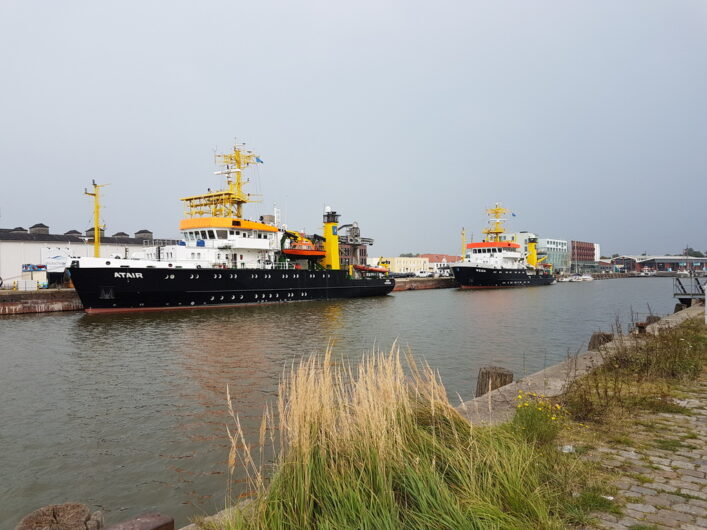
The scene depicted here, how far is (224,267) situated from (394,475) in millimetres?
31111

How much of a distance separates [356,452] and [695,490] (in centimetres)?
315

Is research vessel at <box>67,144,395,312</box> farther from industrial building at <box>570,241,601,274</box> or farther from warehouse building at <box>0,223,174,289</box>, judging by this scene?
industrial building at <box>570,241,601,274</box>

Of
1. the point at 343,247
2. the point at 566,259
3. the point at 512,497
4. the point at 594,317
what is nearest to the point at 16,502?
the point at 512,497

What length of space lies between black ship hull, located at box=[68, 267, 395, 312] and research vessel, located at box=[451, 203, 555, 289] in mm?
29676

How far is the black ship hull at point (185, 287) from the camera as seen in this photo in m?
27.2

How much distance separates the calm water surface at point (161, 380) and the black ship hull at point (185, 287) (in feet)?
4.88

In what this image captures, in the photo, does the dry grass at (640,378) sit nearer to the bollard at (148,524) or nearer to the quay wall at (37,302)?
the bollard at (148,524)

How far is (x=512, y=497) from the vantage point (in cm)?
332

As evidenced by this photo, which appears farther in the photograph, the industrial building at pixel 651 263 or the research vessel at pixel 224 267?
the industrial building at pixel 651 263

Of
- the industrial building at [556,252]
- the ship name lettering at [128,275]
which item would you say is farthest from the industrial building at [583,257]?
the ship name lettering at [128,275]

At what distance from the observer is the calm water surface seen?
634cm

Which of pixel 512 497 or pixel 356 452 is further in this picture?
pixel 356 452

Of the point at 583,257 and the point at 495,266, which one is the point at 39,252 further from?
the point at 583,257

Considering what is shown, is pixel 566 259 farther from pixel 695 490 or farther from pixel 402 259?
pixel 695 490
